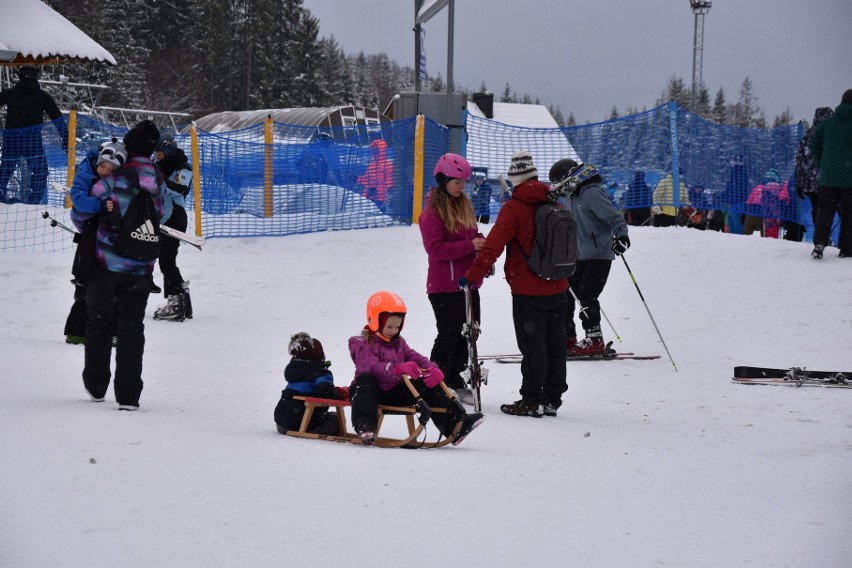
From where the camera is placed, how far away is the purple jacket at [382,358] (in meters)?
5.91

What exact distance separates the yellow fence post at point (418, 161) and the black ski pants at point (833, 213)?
6258 millimetres

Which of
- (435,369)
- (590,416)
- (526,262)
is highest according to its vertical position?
(526,262)

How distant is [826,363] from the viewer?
9570mm

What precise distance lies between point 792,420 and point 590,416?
1418 millimetres

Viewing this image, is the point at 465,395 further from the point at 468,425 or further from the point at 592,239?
the point at 592,239

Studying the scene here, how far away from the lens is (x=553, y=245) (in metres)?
6.78

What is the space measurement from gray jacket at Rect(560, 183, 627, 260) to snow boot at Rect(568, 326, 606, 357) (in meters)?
0.78

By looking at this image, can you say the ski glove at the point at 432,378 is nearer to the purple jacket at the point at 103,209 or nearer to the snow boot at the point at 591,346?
the purple jacket at the point at 103,209

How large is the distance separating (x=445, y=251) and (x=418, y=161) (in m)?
9.40

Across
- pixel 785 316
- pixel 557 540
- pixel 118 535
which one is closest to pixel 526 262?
pixel 557 540

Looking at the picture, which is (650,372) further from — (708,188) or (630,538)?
(708,188)

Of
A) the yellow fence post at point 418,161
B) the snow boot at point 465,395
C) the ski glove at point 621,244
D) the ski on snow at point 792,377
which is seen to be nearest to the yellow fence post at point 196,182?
the yellow fence post at point 418,161

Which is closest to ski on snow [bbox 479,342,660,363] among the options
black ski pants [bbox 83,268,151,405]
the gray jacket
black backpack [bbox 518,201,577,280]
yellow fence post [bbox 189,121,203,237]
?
the gray jacket

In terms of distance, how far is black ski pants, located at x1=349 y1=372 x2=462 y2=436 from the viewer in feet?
18.8
